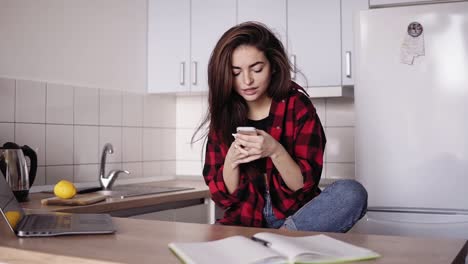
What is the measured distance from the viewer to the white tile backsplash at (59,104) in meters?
2.57

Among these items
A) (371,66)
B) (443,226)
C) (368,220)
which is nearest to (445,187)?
(443,226)

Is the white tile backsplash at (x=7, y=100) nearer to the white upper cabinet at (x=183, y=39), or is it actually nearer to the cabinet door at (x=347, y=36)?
the white upper cabinet at (x=183, y=39)

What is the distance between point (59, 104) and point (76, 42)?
0.32 meters

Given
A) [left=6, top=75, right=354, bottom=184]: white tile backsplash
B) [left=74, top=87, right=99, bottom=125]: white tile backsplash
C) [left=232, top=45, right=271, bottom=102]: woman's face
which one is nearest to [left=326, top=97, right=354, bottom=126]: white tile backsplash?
[left=6, top=75, right=354, bottom=184]: white tile backsplash

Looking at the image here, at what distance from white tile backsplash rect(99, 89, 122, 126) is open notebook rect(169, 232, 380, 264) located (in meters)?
1.97

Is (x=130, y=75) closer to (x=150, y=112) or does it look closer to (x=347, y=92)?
(x=150, y=112)

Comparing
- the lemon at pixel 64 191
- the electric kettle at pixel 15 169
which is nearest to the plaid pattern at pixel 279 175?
the lemon at pixel 64 191

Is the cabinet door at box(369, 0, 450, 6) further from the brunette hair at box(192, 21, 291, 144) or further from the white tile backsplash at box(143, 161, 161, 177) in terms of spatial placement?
the white tile backsplash at box(143, 161, 161, 177)

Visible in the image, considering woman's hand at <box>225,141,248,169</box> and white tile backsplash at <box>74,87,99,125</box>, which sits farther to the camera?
white tile backsplash at <box>74,87,99,125</box>

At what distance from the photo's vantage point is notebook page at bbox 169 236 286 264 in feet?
2.92

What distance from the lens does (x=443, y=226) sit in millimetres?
2404

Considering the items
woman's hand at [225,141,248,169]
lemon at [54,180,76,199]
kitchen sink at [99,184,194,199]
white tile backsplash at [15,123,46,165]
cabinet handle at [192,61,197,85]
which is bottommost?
kitchen sink at [99,184,194,199]

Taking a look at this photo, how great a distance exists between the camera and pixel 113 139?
117 inches

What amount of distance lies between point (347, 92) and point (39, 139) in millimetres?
1478
